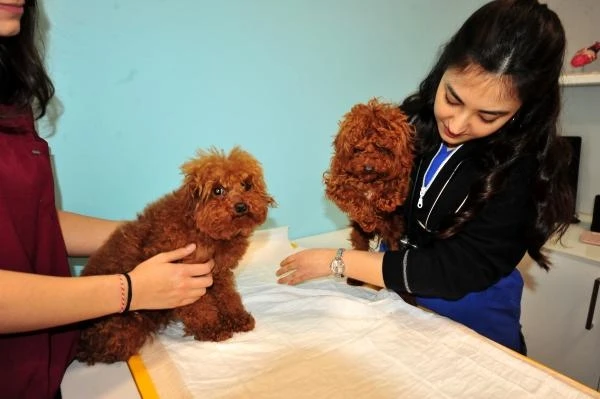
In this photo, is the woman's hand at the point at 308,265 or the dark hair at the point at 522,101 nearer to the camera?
the dark hair at the point at 522,101

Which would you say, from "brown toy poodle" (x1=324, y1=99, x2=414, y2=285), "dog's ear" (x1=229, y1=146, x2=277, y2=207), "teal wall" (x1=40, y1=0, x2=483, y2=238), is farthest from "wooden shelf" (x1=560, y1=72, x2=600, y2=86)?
"dog's ear" (x1=229, y1=146, x2=277, y2=207)

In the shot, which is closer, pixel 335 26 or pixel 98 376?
pixel 98 376

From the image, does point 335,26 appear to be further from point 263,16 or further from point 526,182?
point 526,182

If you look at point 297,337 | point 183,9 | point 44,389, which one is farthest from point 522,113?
point 44,389

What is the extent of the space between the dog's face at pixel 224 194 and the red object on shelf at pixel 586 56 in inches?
65.2

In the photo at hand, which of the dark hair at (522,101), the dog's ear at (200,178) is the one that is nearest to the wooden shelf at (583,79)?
the dark hair at (522,101)

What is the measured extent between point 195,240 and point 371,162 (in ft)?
1.38

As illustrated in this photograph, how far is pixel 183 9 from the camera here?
1.12 metres

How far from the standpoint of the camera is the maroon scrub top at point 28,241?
70cm

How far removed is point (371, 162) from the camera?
875 millimetres

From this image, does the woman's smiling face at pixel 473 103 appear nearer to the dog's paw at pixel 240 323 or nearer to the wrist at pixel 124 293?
the dog's paw at pixel 240 323

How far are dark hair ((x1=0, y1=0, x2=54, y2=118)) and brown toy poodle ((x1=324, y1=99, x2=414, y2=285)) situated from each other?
2.16 ft

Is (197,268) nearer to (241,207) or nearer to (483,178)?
(241,207)

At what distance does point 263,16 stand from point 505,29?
0.74 metres
